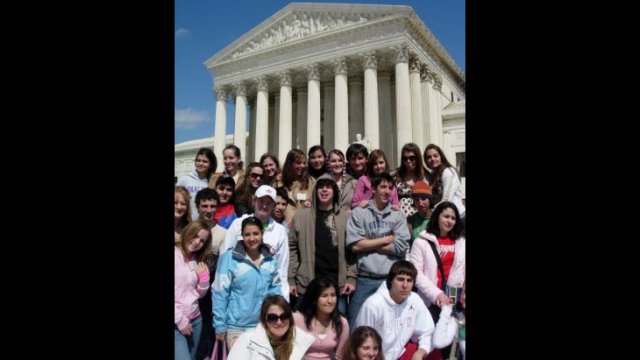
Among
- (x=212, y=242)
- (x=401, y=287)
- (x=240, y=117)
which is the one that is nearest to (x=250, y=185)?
(x=212, y=242)

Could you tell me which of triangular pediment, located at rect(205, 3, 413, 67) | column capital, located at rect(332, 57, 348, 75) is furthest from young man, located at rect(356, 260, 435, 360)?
column capital, located at rect(332, 57, 348, 75)

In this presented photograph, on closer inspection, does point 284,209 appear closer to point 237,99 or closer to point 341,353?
point 341,353

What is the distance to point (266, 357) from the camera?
5.01m

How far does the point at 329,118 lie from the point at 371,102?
18.3 feet

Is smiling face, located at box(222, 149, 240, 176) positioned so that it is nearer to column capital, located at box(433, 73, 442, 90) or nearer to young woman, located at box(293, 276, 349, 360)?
young woman, located at box(293, 276, 349, 360)

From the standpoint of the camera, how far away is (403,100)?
27875 millimetres

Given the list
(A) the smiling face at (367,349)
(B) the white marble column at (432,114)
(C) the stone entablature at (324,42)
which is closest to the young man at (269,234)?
(A) the smiling face at (367,349)

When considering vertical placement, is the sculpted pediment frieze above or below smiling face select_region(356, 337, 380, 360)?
above

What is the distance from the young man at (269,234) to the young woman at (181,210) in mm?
618

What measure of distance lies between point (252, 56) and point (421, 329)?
3310 centimetres

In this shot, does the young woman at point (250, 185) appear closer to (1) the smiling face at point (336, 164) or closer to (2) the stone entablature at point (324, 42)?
(1) the smiling face at point (336, 164)

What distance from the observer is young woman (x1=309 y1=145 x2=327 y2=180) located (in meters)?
7.46

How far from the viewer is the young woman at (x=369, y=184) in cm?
661

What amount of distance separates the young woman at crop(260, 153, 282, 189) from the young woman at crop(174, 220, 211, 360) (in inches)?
84.0
